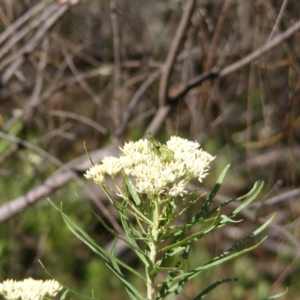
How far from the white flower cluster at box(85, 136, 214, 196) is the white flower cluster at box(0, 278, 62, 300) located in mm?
161

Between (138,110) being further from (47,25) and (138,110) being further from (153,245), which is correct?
(153,245)

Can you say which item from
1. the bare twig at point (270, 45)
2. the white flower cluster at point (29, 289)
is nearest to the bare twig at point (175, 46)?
the bare twig at point (270, 45)

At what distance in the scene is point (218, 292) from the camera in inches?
154

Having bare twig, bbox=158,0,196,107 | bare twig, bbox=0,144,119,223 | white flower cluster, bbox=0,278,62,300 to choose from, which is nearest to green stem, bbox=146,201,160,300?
white flower cluster, bbox=0,278,62,300

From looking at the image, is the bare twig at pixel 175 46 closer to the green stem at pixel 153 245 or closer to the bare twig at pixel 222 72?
the bare twig at pixel 222 72

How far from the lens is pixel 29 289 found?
0.84 metres

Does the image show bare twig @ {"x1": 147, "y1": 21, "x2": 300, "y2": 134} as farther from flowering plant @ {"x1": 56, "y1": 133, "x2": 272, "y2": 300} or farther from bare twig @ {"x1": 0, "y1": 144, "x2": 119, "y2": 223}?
flowering plant @ {"x1": 56, "y1": 133, "x2": 272, "y2": 300}

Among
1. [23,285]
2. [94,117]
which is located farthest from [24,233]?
[23,285]

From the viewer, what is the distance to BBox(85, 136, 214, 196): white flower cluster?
2.65ft

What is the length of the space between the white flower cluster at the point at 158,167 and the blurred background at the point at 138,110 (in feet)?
4.18

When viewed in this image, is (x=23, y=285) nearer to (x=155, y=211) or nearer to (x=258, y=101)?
(x=155, y=211)

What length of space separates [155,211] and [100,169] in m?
0.10

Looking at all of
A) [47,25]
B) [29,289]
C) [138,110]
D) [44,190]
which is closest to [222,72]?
[47,25]

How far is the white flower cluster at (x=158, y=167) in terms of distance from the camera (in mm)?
807
